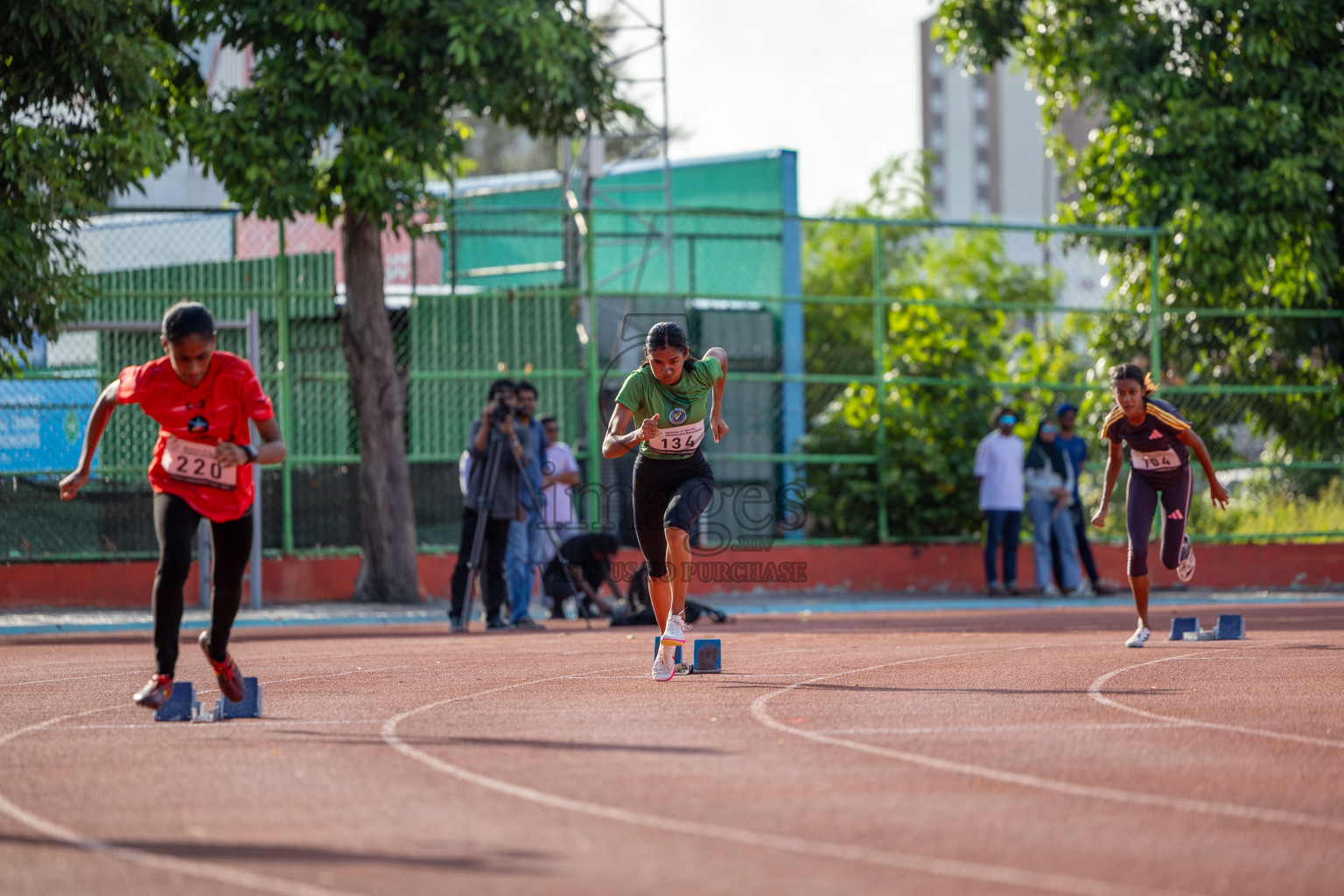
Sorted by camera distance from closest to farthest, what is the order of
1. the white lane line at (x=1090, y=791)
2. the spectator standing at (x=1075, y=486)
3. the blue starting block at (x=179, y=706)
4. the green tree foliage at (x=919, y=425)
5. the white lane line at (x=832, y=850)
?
the white lane line at (x=832, y=850)
the white lane line at (x=1090, y=791)
the blue starting block at (x=179, y=706)
the spectator standing at (x=1075, y=486)
the green tree foliage at (x=919, y=425)

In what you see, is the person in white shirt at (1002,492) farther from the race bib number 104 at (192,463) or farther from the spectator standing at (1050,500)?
the race bib number 104 at (192,463)

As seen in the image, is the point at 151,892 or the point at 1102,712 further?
the point at 1102,712

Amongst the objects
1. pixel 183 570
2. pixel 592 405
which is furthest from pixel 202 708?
pixel 592 405

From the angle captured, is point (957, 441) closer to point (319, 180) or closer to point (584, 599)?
point (584, 599)

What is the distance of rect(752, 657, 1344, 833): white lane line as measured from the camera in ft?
18.0

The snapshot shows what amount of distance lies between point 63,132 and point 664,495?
8.38 metres

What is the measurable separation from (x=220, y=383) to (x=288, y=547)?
11.2 meters

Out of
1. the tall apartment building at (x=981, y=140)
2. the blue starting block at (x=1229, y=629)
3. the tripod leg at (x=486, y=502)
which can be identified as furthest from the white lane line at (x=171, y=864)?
the tall apartment building at (x=981, y=140)

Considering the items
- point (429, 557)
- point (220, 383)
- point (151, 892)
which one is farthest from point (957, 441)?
point (151, 892)

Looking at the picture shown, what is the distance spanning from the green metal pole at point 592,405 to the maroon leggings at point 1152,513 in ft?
26.1

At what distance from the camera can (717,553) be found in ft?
65.0

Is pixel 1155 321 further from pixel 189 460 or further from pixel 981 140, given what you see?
pixel 981 140

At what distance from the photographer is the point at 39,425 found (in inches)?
690

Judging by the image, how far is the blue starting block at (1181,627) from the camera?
12508 millimetres
